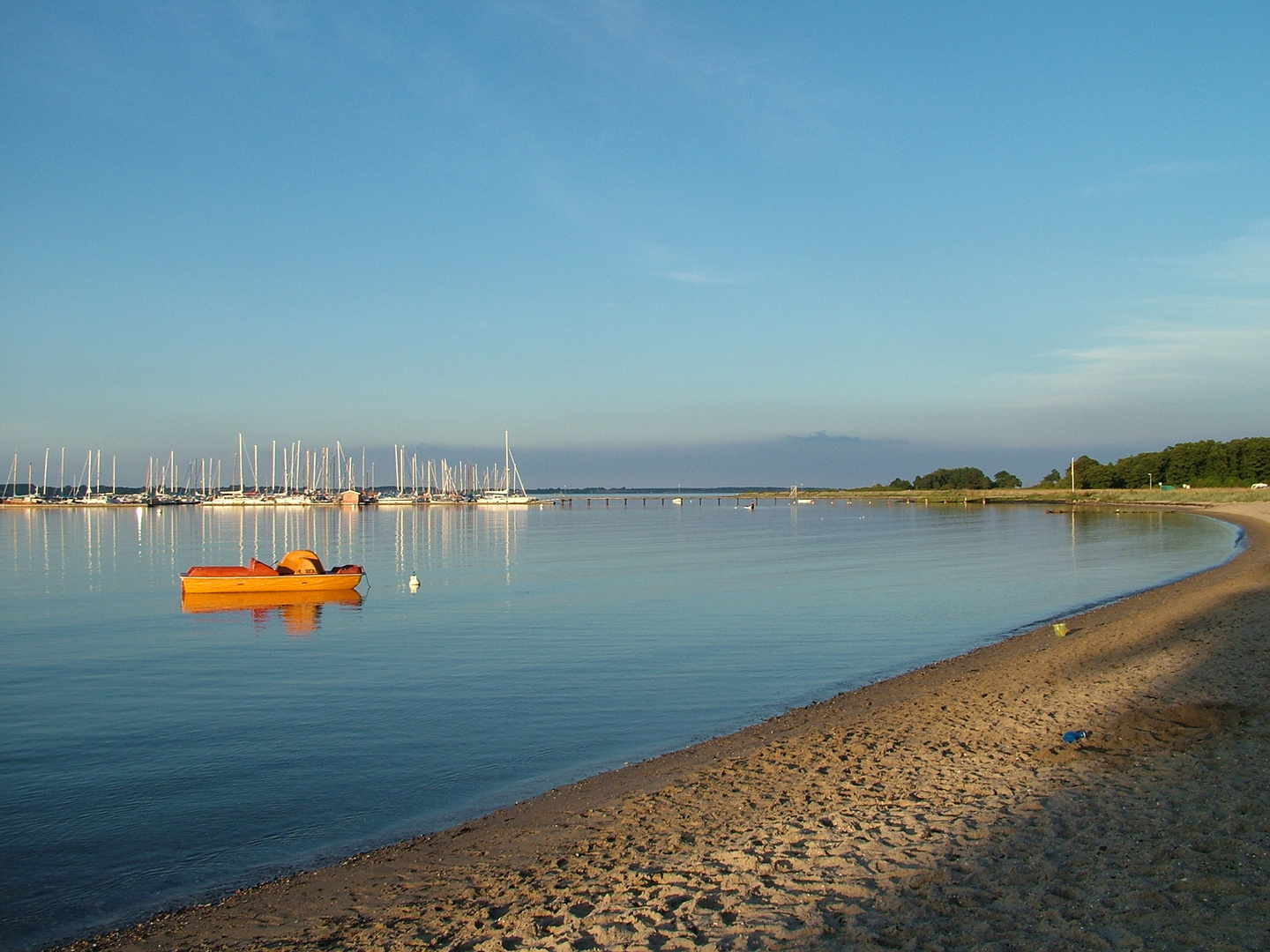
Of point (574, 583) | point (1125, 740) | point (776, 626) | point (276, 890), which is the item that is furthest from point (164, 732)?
point (574, 583)

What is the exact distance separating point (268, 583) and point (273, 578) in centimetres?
25

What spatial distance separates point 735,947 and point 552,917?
60.4 inches

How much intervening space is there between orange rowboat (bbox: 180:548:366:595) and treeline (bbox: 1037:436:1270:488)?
505 feet

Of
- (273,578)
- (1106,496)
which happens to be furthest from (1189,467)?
(273,578)

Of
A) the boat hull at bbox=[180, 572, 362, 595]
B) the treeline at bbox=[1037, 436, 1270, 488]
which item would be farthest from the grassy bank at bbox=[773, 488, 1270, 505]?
the boat hull at bbox=[180, 572, 362, 595]

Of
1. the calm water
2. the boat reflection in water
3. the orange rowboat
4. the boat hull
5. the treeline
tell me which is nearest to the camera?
the calm water

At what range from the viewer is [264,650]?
75.7ft

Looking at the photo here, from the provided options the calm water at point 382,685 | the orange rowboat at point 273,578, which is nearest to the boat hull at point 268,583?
the orange rowboat at point 273,578

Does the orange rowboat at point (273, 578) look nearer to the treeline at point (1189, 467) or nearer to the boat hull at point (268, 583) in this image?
the boat hull at point (268, 583)

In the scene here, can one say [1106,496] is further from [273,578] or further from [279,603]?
[279,603]

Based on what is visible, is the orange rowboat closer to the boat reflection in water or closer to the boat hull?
the boat hull

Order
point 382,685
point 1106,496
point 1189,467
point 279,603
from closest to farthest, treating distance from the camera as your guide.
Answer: point 382,685 → point 279,603 → point 1106,496 → point 1189,467

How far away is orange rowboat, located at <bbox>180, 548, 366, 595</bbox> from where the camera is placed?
33.9m

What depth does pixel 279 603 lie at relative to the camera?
33594 millimetres
